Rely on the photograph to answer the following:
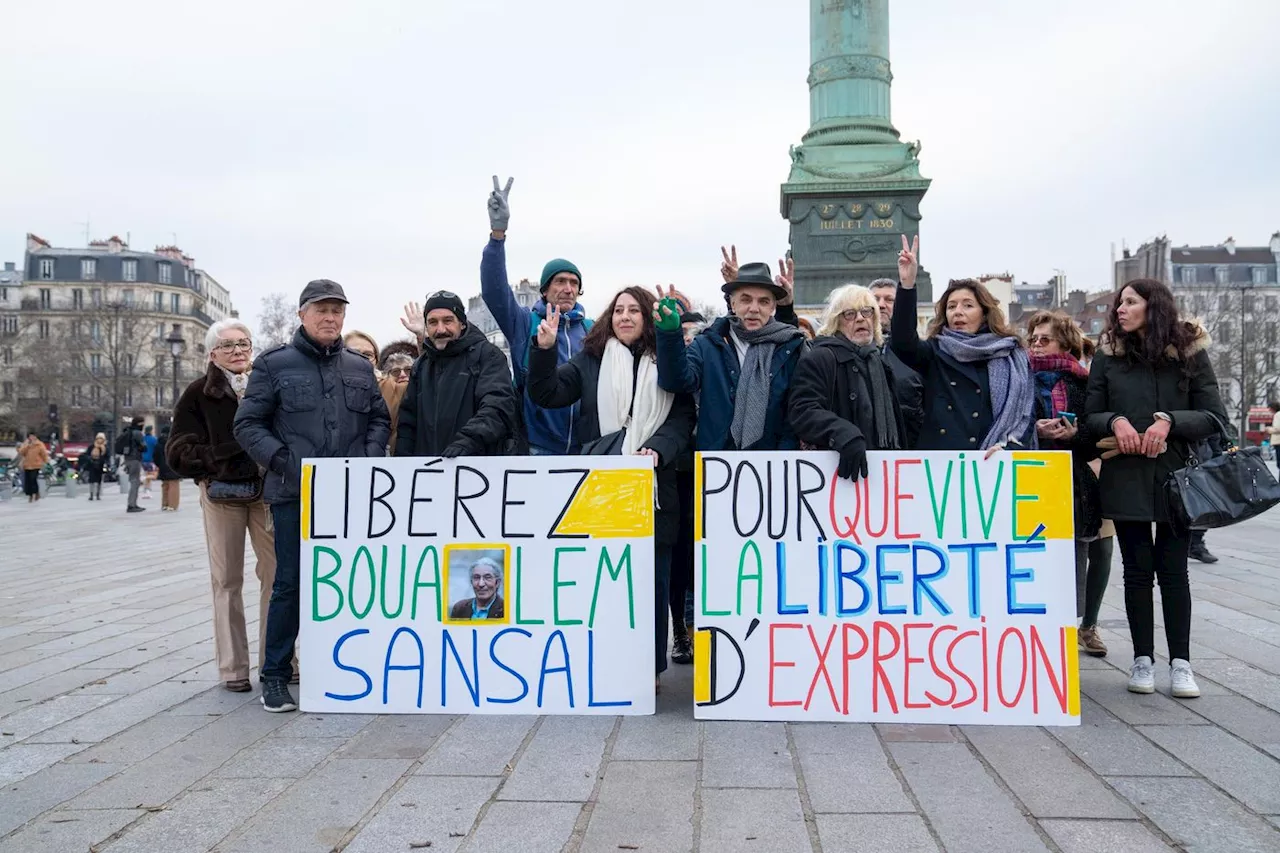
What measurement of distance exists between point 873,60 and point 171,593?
72.6 feet

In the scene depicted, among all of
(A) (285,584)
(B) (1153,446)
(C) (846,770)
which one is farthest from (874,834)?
(A) (285,584)

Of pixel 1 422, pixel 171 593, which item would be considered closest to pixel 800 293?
pixel 171 593

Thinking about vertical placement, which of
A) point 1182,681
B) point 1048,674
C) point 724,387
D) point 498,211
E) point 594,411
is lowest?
point 1182,681

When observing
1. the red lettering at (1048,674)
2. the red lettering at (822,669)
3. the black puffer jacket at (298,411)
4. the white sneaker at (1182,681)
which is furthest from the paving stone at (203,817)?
the white sneaker at (1182,681)

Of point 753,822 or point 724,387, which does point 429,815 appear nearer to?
point 753,822

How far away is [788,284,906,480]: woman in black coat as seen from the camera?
4895 mm

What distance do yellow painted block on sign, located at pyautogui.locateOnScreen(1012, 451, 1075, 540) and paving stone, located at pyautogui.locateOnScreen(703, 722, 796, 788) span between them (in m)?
1.41

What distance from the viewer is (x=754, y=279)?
508 cm

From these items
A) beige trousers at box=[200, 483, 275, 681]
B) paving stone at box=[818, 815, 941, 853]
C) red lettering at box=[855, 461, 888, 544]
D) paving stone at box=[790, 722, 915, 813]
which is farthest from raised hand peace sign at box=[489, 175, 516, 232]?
paving stone at box=[818, 815, 941, 853]

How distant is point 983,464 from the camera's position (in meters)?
4.68

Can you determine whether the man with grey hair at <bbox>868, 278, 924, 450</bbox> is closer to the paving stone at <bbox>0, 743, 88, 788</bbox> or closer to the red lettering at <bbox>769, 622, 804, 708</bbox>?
the red lettering at <bbox>769, 622, 804, 708</bbox>

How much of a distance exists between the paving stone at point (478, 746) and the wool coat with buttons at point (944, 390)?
7.92ft

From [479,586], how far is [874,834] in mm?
2181

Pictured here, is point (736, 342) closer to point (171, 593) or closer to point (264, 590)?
point (264, 590)
